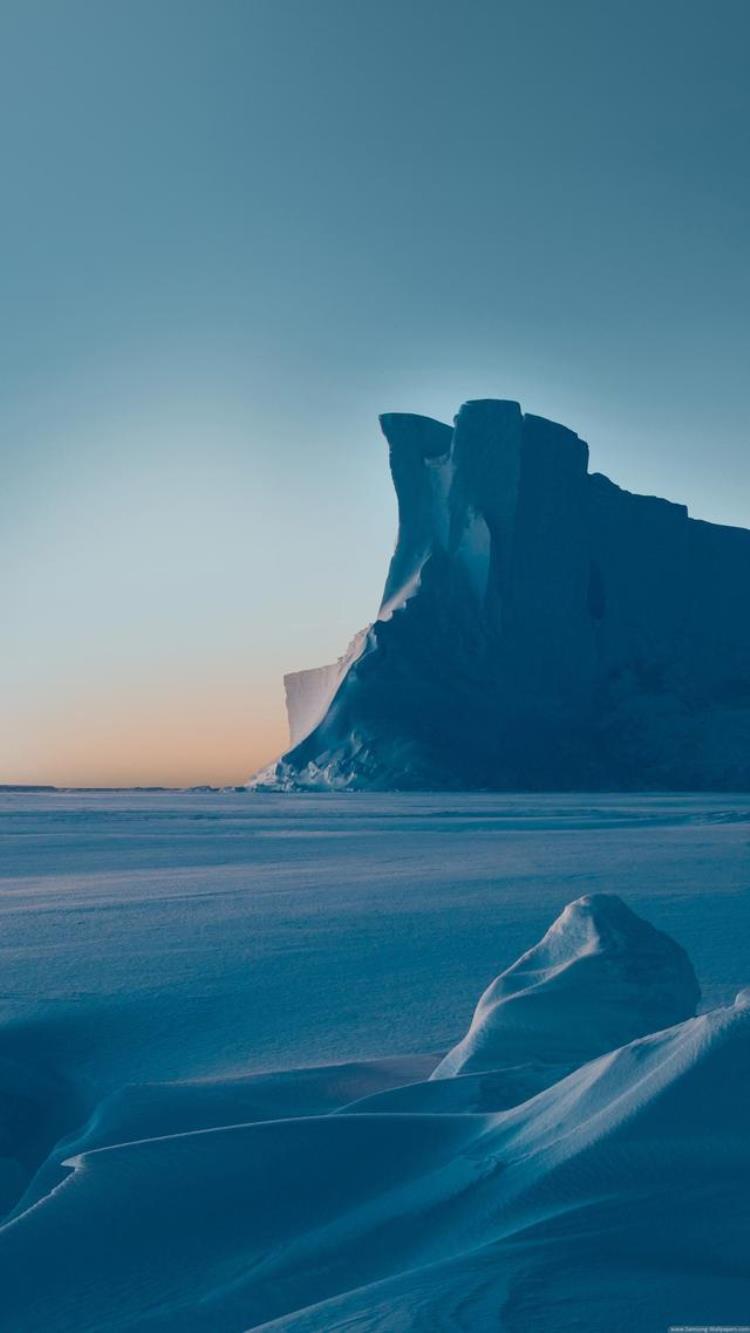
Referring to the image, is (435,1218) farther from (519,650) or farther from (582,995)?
(519,650)

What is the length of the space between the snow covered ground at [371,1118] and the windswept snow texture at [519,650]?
69.1ft

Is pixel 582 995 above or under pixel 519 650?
under

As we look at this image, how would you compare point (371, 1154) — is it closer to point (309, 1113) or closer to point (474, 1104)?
point (474, 1104)

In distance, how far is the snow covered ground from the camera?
1060 millimetres

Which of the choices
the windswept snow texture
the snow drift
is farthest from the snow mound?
the windswept snow texture

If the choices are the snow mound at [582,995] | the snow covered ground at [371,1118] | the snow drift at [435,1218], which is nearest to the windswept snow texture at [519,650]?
the snow covered ground at [371,1118]

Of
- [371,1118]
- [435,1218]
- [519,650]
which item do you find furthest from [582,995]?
[519,650]

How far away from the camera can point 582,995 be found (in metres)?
2.22

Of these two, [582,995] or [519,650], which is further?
[519,650]

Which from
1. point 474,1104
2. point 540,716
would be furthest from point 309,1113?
point 540,716

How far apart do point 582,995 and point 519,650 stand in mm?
25776

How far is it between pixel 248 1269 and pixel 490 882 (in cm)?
464

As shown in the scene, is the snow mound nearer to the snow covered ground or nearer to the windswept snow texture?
the snow covered ground

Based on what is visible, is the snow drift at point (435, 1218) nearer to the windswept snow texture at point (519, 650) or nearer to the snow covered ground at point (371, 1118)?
the snow covered ground at point (371, 1118)
